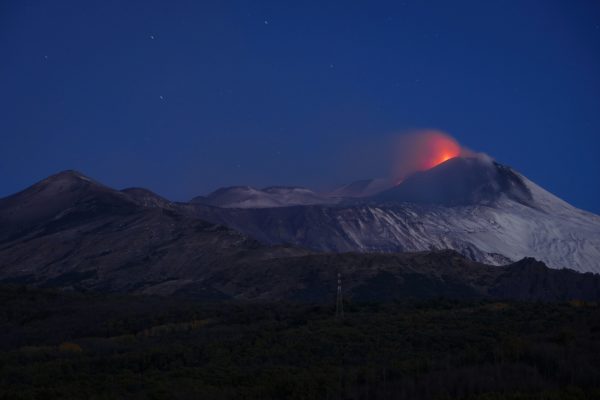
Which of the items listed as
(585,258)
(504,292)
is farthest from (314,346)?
(585,258)

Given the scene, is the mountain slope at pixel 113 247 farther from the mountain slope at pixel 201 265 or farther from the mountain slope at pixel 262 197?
the mountain slope at pixel 262 197

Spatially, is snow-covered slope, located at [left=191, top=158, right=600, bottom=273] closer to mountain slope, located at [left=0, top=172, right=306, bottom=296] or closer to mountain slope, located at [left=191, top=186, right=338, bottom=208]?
mountain slope, located at [left=0, top=172, right=306, bottom=296]

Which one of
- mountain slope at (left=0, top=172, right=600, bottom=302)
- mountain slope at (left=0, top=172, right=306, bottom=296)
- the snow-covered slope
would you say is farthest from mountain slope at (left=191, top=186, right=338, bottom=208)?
mountain slope at (left=0, top=172, right=306, bottom=296)

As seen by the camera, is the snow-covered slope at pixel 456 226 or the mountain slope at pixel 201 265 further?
the snow-covered slope at pixel 456 226

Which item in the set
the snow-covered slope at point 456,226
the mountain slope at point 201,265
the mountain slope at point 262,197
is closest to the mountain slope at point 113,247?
the mountain slope at point 201,265

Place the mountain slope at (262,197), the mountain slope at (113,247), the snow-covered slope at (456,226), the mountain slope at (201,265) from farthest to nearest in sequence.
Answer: the mountain slope at (262,197)
the snow-covered slope at (456,226)
the mountain slope at (113,247)
the mountain slope at (201,265)

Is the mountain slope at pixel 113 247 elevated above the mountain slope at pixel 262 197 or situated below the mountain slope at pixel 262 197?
below

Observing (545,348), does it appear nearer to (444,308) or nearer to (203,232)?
(444,308)

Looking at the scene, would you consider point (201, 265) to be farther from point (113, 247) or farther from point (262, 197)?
point (262, 197)

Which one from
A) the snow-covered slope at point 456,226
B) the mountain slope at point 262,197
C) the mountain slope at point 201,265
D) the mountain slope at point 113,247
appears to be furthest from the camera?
the mountain slope at point 262,197
